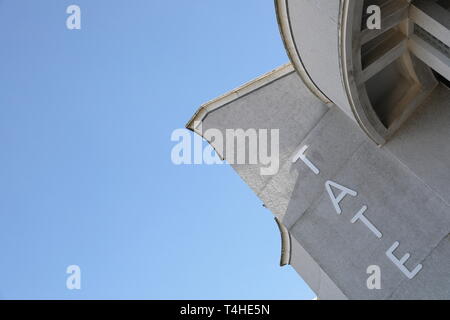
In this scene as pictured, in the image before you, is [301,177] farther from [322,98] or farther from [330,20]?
[330,20]

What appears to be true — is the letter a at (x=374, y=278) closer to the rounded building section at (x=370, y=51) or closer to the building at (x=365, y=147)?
the building at (x=365, y=147)

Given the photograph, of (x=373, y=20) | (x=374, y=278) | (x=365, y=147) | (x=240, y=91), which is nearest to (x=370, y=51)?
(x=373, y=20)

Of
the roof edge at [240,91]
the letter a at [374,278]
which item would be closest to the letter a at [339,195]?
the letter a at [374,278]

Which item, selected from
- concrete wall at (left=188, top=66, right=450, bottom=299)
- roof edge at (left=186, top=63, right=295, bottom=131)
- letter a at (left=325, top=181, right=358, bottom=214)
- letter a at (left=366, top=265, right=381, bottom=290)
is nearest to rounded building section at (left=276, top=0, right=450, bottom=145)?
concrete wall at (left=188, top=66, right=450, bottom=299)

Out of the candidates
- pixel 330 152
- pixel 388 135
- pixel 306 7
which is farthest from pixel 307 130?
pixel 306 7

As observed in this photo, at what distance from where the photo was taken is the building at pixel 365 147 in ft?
31.0

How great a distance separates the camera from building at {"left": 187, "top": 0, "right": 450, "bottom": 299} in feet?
31.0

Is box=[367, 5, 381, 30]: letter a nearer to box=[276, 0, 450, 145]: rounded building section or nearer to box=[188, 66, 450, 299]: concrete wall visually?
box=[276, 0, 450, 145]: rounded building section

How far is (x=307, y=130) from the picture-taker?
39.8 feet

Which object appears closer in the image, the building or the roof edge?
the building

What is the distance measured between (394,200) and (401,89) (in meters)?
2.69

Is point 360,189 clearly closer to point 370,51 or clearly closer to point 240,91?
point 370,51
